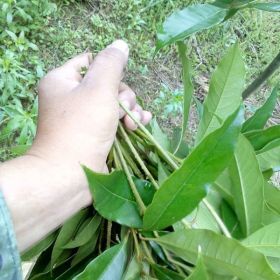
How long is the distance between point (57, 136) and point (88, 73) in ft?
0.43

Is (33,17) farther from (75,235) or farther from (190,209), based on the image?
(190,209)

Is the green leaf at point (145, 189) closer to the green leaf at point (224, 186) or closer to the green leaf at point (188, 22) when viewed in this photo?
the green leaf at point (224, 186)

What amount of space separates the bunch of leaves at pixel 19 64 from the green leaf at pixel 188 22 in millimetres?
744

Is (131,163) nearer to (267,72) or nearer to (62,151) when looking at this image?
(62,151)

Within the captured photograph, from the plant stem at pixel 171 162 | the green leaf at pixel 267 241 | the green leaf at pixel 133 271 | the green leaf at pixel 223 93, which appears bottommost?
the green leaf at pixel 133 271

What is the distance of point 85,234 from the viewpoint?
682 mm

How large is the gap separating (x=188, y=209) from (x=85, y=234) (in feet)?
0.63

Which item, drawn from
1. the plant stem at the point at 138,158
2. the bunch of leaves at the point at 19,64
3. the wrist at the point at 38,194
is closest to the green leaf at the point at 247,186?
the plant stem at the point at 138,158

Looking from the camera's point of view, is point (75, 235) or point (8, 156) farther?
point (8, 156)

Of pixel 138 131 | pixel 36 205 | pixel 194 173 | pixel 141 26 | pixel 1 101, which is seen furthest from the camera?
pixel 141 26

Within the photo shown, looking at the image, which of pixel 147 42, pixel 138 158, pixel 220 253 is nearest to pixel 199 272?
pixel 220 253

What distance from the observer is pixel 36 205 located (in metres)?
0.63

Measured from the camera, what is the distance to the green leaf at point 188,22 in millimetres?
682

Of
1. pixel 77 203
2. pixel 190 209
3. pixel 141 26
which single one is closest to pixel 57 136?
pixel 77 203
